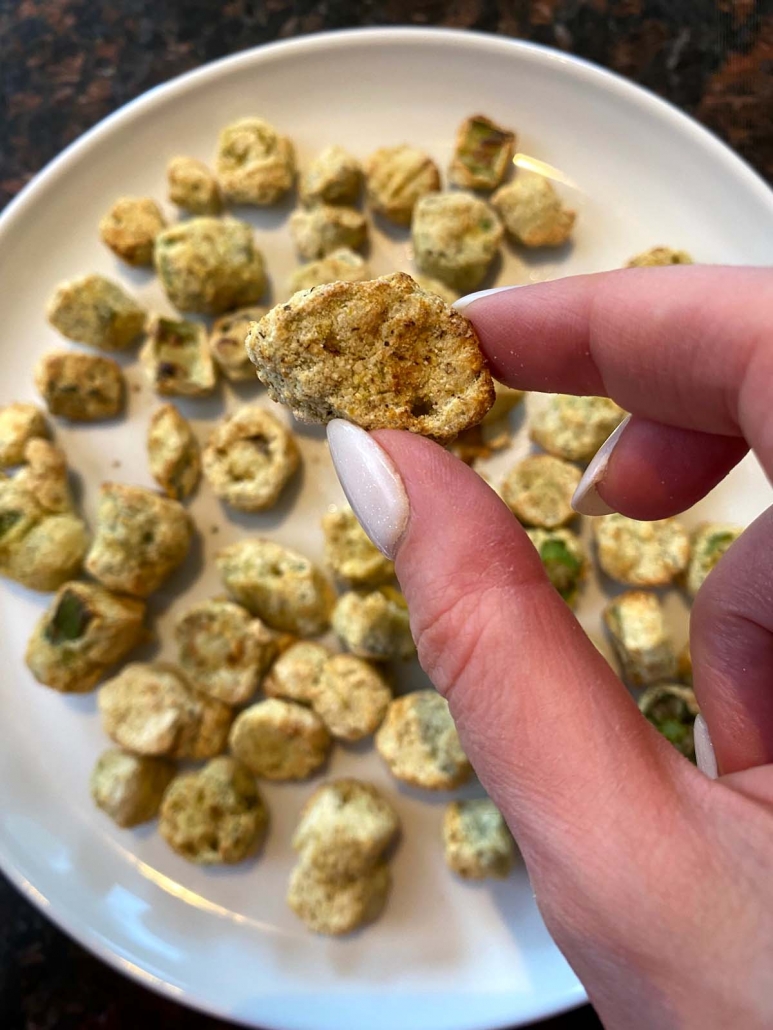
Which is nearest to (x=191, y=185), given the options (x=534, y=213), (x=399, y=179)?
(x=399, y=179)

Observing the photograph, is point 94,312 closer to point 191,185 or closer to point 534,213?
point 191,185

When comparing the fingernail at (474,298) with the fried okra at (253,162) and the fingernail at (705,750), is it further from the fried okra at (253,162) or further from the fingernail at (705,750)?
the fried okra at (253,162)

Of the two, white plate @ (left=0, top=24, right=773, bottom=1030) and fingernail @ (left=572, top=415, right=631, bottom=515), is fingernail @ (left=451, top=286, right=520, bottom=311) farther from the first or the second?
Answer: white plate @ (left=0, top=24, right=773, bottom=1030)

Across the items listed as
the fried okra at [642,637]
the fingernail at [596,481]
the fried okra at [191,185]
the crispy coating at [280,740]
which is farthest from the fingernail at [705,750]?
the fried okra at [191,185]

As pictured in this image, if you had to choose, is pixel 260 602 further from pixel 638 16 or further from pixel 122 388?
pixel 638 16

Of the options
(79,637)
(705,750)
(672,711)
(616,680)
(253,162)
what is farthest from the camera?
(253,162)

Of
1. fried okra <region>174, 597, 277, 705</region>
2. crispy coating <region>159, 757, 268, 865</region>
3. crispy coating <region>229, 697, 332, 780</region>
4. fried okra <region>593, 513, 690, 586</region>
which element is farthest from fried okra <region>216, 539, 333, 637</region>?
fried okra <region>593, 513, 690, 586</region>
